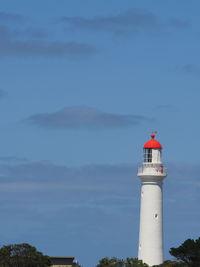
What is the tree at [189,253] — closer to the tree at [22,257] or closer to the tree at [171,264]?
the tree at [171,264]

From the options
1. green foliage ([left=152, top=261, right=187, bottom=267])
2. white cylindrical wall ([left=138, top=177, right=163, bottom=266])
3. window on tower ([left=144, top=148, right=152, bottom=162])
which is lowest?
green foliage ([left=152, top=261, right=187, bottom=267])

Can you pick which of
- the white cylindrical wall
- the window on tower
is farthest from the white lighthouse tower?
the window on tower

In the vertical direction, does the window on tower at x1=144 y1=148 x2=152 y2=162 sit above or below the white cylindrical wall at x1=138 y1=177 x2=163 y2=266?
above

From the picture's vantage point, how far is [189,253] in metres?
138

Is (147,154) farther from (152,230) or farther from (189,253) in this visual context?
(189,253)

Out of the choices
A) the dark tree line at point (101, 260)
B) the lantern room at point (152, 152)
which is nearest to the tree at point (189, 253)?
the dark tree line at point (101, 260)

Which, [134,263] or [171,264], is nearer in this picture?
[171,264]

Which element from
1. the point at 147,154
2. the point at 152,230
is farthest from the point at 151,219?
the point at 147,154

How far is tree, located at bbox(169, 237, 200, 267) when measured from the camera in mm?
137750

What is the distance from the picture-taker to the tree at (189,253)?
137750 mm

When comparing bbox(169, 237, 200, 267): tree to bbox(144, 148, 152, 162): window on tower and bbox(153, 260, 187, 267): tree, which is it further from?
bbox(144, 148, 152, 162): window on tower

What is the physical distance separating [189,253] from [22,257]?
15367 millimetres

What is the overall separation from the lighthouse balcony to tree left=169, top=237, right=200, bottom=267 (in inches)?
370

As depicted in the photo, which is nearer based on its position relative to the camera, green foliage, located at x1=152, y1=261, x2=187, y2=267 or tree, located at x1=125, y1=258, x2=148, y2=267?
green foliage, located at x1=152, y1=261, x2=187, y2=267
